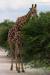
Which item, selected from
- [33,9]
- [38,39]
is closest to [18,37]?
[33,9]

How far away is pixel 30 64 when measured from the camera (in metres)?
12.7

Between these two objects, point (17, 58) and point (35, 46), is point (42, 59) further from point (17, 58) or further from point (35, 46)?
point (17, 58)

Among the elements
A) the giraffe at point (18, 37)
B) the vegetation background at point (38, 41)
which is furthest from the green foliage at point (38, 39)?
the giraffe at point (18, 37)

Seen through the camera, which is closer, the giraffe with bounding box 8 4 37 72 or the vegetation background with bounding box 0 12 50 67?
the vegetation background with bounding box 0 12 50 67

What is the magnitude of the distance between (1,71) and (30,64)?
2002mm

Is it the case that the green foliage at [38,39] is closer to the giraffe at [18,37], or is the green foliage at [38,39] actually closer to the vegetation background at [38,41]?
the vegetation background at [38,41]

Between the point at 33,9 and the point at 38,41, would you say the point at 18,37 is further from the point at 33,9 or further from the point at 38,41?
the point at 38,41

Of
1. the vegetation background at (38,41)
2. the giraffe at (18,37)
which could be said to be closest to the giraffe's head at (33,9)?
the giraffe at (18,37)

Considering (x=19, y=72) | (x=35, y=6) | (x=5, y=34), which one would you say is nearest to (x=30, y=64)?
(x=19, y=72)

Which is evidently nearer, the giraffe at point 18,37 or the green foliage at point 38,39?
the green foliage at point 38,39

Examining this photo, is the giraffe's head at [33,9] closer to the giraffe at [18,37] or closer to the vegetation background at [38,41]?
the giraffe at [18,37]

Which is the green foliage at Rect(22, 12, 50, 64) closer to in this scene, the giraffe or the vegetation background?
the vegetation background

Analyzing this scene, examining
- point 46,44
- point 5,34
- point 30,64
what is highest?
point 46,44

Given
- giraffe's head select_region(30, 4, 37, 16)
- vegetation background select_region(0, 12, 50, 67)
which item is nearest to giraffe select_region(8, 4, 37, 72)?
giraffe's head select_region(30, 4, 37, 16)
